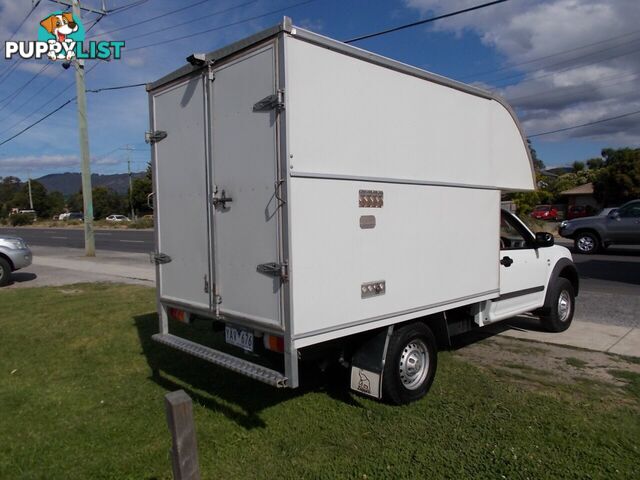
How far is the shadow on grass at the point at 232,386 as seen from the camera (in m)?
4.53

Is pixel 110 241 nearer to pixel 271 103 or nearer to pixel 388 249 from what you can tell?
pixel 388 249

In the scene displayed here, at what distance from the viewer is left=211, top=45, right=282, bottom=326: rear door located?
12.1 ft

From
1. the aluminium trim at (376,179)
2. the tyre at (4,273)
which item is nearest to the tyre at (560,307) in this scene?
the aluminium trim at (376,179)

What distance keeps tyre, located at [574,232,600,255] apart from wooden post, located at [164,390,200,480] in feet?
58.3

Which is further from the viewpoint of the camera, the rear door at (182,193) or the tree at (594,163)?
the tree at (594,163)

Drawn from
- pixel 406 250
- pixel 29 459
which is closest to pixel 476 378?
pixel 406 250

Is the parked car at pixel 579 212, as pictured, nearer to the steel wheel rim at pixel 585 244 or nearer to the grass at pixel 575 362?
the steel wheel rim at pixel 585 244

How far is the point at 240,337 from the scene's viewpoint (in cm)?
414

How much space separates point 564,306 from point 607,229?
38.5ft

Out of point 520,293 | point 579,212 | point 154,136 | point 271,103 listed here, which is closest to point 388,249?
point 271,103

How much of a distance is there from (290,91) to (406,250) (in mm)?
1680

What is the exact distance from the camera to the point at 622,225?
54.9 ft

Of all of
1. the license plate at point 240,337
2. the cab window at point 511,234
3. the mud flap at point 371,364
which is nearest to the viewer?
the license plate at point 240,337

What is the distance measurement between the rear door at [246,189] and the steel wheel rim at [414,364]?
4.52 feet
